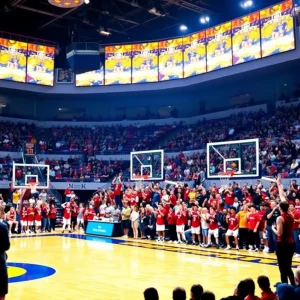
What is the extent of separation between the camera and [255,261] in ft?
39.8

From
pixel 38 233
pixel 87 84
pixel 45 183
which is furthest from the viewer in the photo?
pixel 87 84

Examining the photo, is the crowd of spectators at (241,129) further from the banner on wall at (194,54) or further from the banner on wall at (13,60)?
the banner on wall at (13,60)

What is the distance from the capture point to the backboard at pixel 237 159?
53.3 ft

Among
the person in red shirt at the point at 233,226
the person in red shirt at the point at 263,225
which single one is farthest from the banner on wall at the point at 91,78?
the person in red shirt at the point at 263,225

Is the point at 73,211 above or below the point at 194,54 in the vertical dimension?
below

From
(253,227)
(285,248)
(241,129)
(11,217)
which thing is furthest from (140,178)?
(285,248)

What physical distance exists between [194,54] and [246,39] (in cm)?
434

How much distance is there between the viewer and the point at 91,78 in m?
33.3

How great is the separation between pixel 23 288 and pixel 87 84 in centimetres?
2627

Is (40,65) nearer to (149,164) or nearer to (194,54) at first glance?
(194,54)

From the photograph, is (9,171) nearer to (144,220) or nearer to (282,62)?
(144,220)

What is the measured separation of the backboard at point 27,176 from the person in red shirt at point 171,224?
8.23 metres

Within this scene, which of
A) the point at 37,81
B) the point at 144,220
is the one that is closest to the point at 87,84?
the point at 37,81

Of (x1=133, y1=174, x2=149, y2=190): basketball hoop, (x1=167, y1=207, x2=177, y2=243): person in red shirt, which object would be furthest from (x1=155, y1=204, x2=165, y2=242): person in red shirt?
(x1=133, y1=174, x2=149, y2=190): basketball hoop
